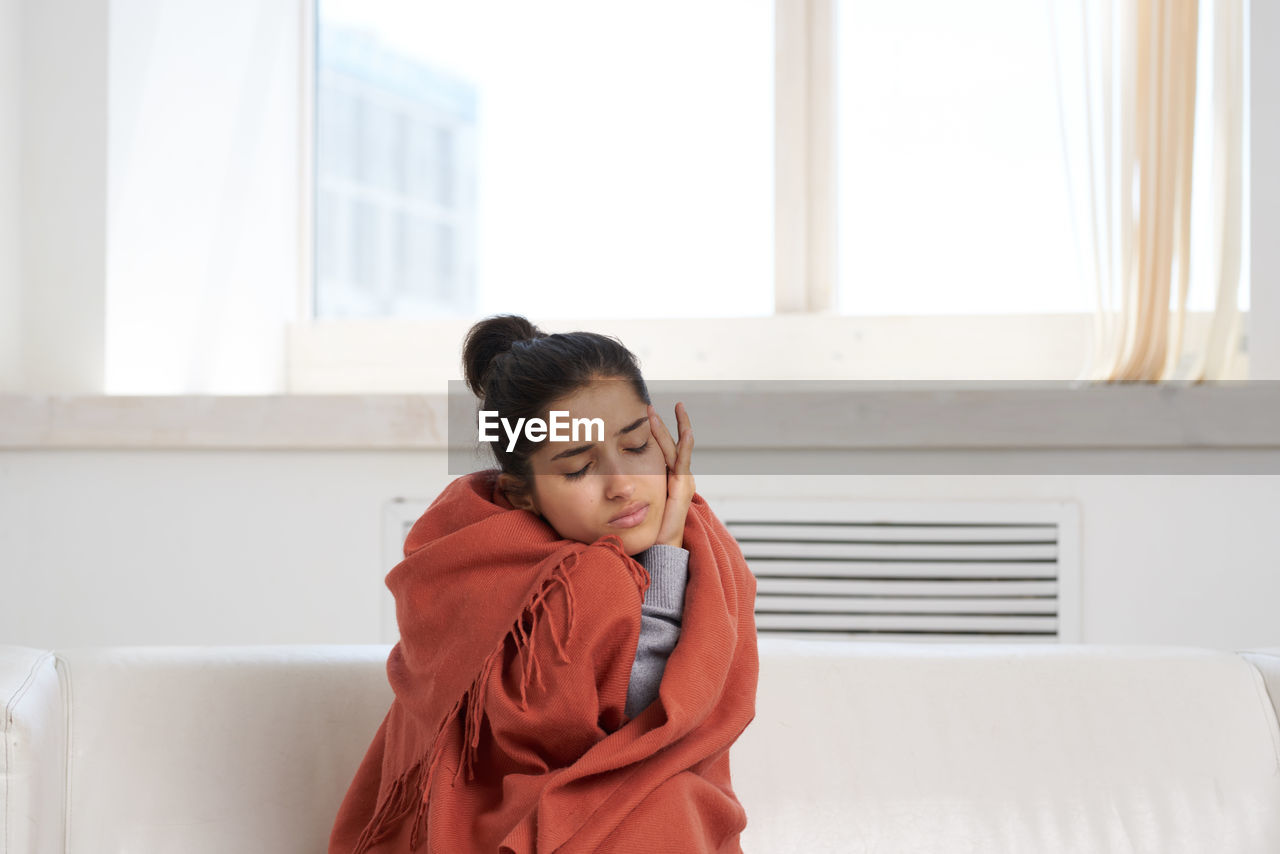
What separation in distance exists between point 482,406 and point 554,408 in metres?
0.12

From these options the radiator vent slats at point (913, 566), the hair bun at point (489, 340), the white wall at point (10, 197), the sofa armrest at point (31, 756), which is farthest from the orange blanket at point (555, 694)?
the white wall at point (10, 197)

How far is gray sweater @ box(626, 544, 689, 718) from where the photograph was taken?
3.01 feet

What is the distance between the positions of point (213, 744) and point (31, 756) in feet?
0.64

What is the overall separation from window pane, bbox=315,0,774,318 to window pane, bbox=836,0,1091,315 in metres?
0.18

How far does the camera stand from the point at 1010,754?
1.15 metres

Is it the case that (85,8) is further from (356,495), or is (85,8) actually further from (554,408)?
(554,408)

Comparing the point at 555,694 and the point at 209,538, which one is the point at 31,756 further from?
the point at 209,538

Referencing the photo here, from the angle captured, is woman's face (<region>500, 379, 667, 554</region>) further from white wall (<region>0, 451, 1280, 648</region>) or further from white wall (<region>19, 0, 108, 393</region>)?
white wall (<region>19, 0, 108, 393</region>)

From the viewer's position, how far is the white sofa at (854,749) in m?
1.10

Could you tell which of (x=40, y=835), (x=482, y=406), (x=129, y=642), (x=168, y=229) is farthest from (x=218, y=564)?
(x=482, y=406)

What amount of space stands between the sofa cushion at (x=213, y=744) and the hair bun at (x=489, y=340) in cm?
39

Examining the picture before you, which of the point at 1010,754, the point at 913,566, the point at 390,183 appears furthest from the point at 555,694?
the point at 390,183

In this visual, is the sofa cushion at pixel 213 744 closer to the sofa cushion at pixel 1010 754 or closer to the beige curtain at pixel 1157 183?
the sofa cushion at pixel 1010 754

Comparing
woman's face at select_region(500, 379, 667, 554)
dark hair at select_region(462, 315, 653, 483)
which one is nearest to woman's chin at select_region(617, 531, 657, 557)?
woman's face at select_region(500, 379, 667, 554)
